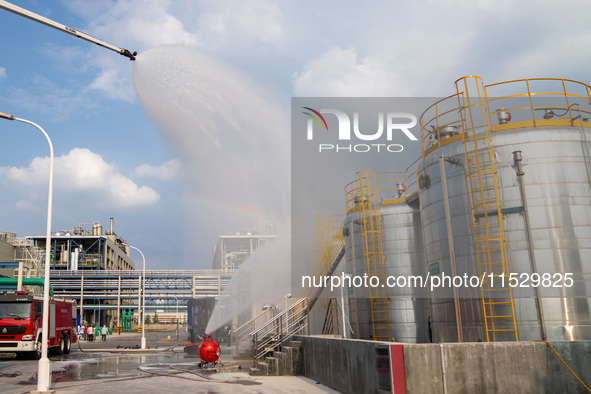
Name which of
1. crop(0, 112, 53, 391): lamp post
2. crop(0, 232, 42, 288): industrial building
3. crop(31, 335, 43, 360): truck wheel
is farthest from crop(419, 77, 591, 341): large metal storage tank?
crop(0, 232, 42, 288): industrial building

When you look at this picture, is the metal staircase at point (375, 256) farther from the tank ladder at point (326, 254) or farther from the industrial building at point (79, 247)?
the industrial building at point (79, 247)

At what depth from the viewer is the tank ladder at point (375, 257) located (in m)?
23.1

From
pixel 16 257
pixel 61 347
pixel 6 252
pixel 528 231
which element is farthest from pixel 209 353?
pixel 16 257

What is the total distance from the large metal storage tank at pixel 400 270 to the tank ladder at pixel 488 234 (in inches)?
303

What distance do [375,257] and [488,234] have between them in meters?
9.30

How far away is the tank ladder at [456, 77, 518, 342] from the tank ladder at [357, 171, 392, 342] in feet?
27.7

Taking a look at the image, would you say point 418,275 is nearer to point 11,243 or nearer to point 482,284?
point 482,284

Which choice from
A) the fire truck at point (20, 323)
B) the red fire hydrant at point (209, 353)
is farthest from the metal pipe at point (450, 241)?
the fire truck at point (20, 323)

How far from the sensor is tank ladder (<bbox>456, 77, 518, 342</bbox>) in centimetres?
1416

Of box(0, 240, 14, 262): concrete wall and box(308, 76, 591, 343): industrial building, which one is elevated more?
box(0, 240, 14, 262): concrete wall

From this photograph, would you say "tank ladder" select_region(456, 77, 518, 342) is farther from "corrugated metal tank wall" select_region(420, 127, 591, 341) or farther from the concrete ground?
the concrete ground

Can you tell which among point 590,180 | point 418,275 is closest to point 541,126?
point 590,180

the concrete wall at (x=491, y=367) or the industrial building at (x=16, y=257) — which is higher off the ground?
the industrial building at (x=16, y=257)

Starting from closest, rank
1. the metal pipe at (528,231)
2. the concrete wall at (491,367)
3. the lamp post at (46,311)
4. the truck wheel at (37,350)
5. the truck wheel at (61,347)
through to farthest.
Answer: the concrete wall at (491,367), the metal pipe at (528,231), the lamp post at (46,311), the truck wheel at (37,350), the truck wheel at (61,347)
